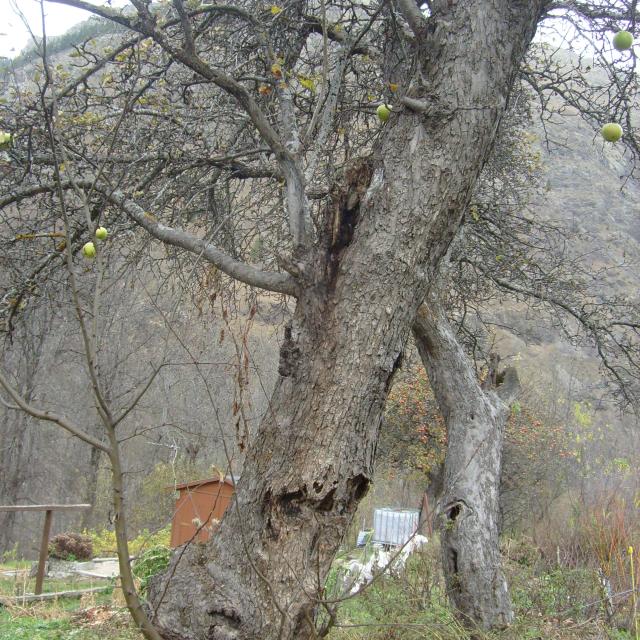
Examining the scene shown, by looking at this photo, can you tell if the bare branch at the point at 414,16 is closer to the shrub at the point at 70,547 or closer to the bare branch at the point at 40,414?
the bare branch at the point at 40,414

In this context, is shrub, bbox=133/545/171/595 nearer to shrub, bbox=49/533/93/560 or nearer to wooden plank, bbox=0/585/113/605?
wooden plank, bbox=0/585/113/605

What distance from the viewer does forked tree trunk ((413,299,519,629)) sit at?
4090 millimetres

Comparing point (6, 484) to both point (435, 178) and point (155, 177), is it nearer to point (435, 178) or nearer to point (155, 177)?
point (155, 177)

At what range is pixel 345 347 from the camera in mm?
2445

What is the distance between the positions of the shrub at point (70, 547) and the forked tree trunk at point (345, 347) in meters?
13.1

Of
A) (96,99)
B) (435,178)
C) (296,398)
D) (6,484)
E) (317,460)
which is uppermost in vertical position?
(96,99)

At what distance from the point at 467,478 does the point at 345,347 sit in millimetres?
2300

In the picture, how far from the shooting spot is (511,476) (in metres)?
17.4

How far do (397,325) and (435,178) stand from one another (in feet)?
1.98

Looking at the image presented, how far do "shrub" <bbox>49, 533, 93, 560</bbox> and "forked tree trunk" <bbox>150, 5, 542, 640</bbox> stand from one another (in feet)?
43.0

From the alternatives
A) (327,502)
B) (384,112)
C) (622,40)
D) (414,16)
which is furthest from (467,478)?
(414,16)

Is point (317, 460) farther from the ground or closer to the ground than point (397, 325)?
closer to the ground

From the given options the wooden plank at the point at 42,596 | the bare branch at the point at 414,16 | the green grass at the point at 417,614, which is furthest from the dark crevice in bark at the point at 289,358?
the wooden plank at the point at 42,596

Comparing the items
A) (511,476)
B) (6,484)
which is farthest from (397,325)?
(6,484)
